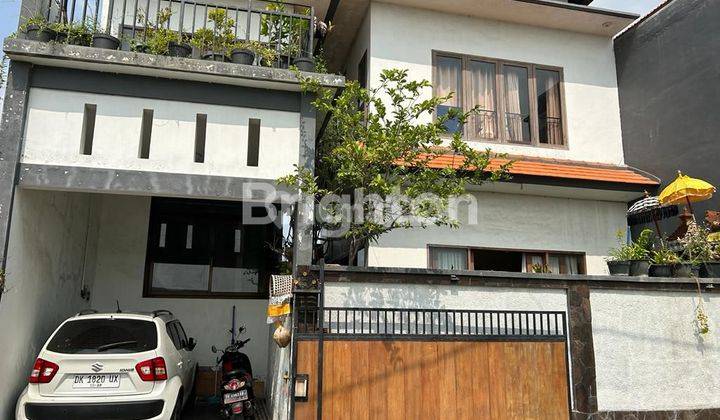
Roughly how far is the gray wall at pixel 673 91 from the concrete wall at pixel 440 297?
14.4 feet

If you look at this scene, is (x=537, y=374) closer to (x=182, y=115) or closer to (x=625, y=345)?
(x=625, y=345)

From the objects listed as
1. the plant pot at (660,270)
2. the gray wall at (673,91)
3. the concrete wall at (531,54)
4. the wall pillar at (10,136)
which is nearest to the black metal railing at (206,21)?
the wall pillar at (10,136)

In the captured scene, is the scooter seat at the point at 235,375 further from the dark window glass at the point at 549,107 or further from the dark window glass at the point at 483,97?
the dark window glass at the point at 549,107

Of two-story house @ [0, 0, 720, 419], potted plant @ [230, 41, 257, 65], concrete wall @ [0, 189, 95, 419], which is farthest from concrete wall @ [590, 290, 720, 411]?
concrete wall @ [0, 189, 95, 419]

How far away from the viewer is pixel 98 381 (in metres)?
5.96

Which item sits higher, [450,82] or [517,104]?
[450,82]

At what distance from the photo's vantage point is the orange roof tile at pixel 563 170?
344 inches

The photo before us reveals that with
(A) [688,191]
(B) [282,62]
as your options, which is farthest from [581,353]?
(B) [282,62]

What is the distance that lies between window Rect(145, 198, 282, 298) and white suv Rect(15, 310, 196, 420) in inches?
148

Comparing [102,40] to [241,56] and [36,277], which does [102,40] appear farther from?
[36,277]

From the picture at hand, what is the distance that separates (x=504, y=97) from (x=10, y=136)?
8.32 meters

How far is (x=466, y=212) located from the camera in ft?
30.6

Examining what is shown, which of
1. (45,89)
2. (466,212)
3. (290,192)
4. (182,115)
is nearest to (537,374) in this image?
(466,212)

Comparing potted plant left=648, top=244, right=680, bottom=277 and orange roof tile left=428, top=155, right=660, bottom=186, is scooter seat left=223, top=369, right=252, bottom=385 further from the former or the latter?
potted plant left=648, top=244, right=680, bottom=277
